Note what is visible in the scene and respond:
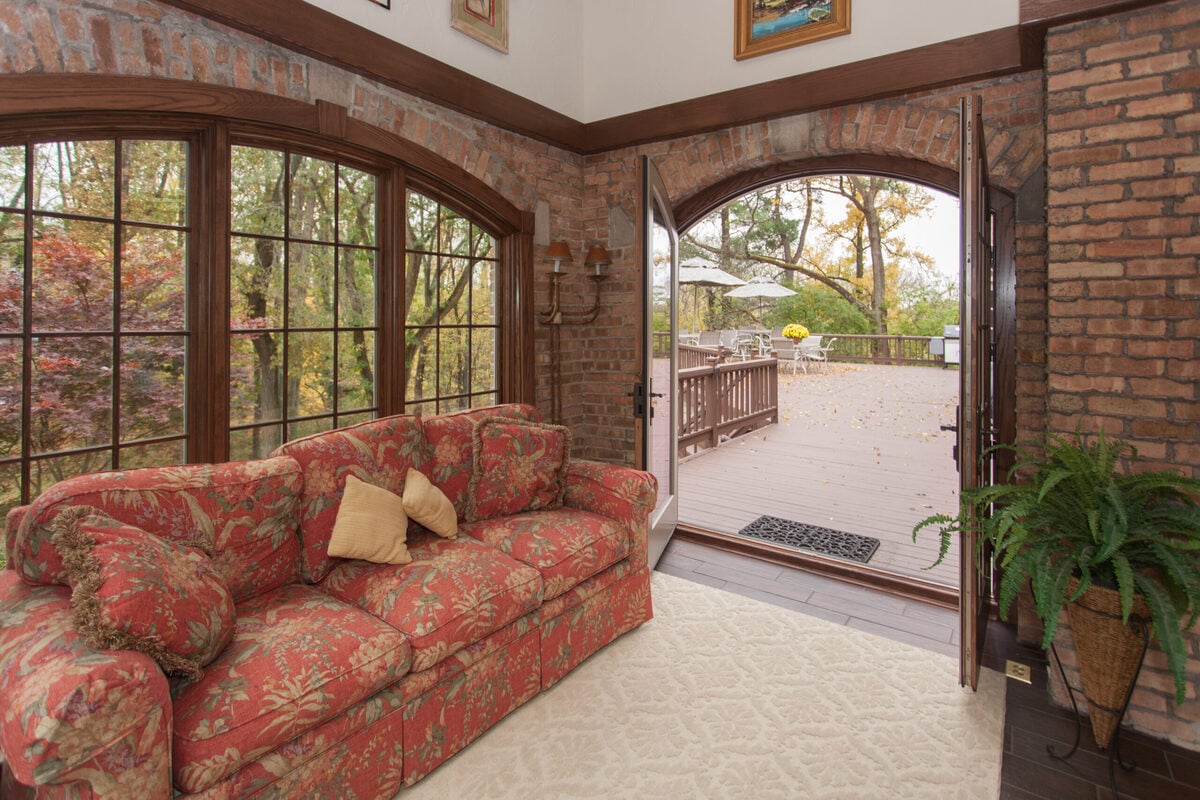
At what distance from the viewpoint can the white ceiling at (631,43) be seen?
321 centimetres

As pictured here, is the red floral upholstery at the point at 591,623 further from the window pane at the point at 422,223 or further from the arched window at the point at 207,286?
the window pane at the point at 422,223

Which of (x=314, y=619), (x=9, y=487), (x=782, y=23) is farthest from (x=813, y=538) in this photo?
(x=9, y=487)

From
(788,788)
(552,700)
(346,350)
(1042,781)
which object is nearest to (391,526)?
(552,700)

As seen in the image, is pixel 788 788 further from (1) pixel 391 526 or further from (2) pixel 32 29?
(2) pixel 32 29

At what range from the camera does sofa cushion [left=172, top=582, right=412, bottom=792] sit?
4.86 feet

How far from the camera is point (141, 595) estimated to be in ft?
4.89

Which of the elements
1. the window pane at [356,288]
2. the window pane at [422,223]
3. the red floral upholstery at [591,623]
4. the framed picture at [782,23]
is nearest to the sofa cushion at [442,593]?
the red floral upholstery at [591,623]

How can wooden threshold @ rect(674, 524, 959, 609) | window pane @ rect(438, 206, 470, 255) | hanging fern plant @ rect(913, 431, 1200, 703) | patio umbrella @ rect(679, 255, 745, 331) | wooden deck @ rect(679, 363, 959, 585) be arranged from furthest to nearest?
1. patio umbrella @ rect(679, 255, 745, 331)
2. wooden deck @ rect(679, 363, 959, 585)
3. window pane @ rect(438, 206, 470, 255)
4. wooden threshold @ rect(674, 524, 959, 609)
5. hanging fern plant @ rect(913, 431, 1200, 703)

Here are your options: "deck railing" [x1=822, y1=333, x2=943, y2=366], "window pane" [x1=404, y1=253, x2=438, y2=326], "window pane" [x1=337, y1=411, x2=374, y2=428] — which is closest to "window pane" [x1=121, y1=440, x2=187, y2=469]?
"window pane" [x1=337, y1=411, x2=374, y2=428]

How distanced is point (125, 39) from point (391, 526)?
6.51 ft

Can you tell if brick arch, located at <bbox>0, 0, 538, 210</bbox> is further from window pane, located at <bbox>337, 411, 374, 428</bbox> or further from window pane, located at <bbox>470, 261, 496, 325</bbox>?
window pane, located at <bbox>337, 411, 374, 428</bbox>

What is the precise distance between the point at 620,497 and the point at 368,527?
1.12 meters

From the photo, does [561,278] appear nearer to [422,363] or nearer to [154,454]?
[422,363]

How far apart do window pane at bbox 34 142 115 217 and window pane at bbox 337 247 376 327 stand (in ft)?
3.17
